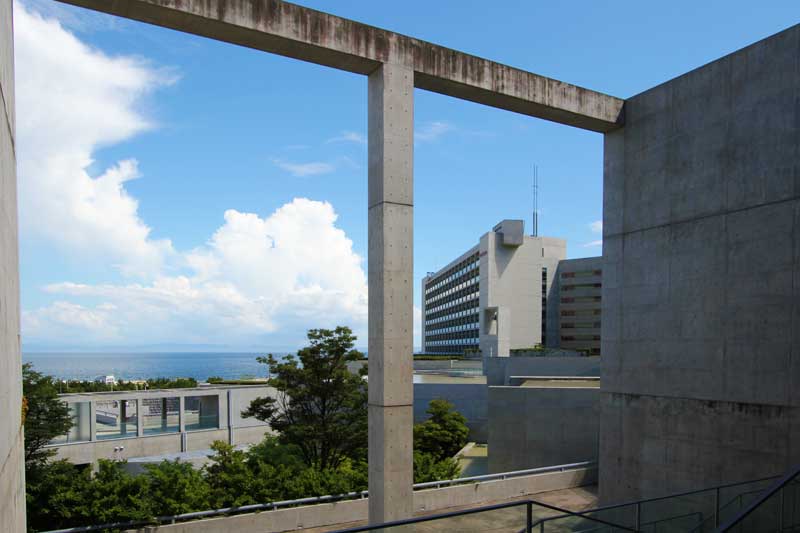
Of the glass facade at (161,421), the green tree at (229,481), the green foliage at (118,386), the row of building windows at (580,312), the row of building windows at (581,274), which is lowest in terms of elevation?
the glass facade at (161,421)

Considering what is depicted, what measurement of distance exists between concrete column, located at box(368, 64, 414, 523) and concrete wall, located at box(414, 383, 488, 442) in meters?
20.3

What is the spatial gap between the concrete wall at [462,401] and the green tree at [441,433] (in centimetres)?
359

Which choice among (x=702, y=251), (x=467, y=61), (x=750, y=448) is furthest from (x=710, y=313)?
(x=467, y=61)

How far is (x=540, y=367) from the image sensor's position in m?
31.4

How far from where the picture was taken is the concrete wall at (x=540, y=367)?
1185 inches

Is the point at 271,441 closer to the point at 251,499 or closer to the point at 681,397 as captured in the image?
the point at 251,499

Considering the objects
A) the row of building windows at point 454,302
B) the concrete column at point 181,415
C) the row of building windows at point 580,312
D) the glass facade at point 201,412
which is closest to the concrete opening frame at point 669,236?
the concrete column at point 181,415

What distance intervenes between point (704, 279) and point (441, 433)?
53.0 ft

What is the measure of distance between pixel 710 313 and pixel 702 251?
1.08 meters

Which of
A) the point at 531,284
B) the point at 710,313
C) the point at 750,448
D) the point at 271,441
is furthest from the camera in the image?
the point at 531,284

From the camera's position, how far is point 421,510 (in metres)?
13.5

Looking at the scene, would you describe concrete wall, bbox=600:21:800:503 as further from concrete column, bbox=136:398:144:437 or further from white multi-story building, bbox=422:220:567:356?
white multi-story building, bbox=422:220:567:356

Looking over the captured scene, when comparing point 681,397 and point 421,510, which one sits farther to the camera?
point 421,510

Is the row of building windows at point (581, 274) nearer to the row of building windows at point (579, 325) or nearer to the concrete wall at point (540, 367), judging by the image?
the row of building windows at point (579, 325)
